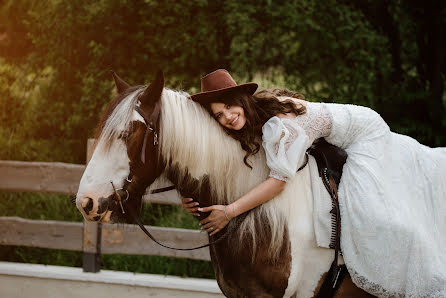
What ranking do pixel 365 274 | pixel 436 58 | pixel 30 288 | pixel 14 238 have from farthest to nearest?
pixel 436 58, pixel 14 238, pixel 30 288, pixel 365 274

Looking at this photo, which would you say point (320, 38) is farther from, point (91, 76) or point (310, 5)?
point (91, 76)

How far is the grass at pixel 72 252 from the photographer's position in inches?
202

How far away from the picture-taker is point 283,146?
217cm

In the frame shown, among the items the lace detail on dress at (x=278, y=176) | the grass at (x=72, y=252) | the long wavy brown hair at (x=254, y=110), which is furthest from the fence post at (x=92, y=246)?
the lace detail on dress at (x=278, y=176)

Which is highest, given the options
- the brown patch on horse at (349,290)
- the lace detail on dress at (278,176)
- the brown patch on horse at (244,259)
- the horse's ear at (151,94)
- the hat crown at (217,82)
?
the hat crown at (217,82)

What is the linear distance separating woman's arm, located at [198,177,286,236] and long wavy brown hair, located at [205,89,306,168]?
0.47ft

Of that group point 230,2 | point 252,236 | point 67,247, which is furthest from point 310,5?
point 252,236

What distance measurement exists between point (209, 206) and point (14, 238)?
340 cm

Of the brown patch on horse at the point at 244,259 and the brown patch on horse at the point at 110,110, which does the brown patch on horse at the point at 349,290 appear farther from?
the brown patch on horse at the point at 110,110

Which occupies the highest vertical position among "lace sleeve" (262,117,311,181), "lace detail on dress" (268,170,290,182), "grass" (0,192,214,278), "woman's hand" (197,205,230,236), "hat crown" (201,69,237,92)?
"hat crown" (201,69,237,92)

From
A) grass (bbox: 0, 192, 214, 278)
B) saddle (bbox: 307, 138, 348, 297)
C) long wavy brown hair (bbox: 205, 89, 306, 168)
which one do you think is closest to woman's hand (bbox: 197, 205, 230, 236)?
long wavy brown hair (bbox: 205, 89, 306, 168)

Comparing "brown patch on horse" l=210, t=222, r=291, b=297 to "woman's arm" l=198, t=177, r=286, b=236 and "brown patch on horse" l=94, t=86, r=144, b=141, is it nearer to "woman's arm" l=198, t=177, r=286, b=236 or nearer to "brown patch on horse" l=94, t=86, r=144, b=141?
"woman's arm" l=198, t=177, r=286, b=236

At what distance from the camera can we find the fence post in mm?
4586

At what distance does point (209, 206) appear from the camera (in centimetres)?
232
